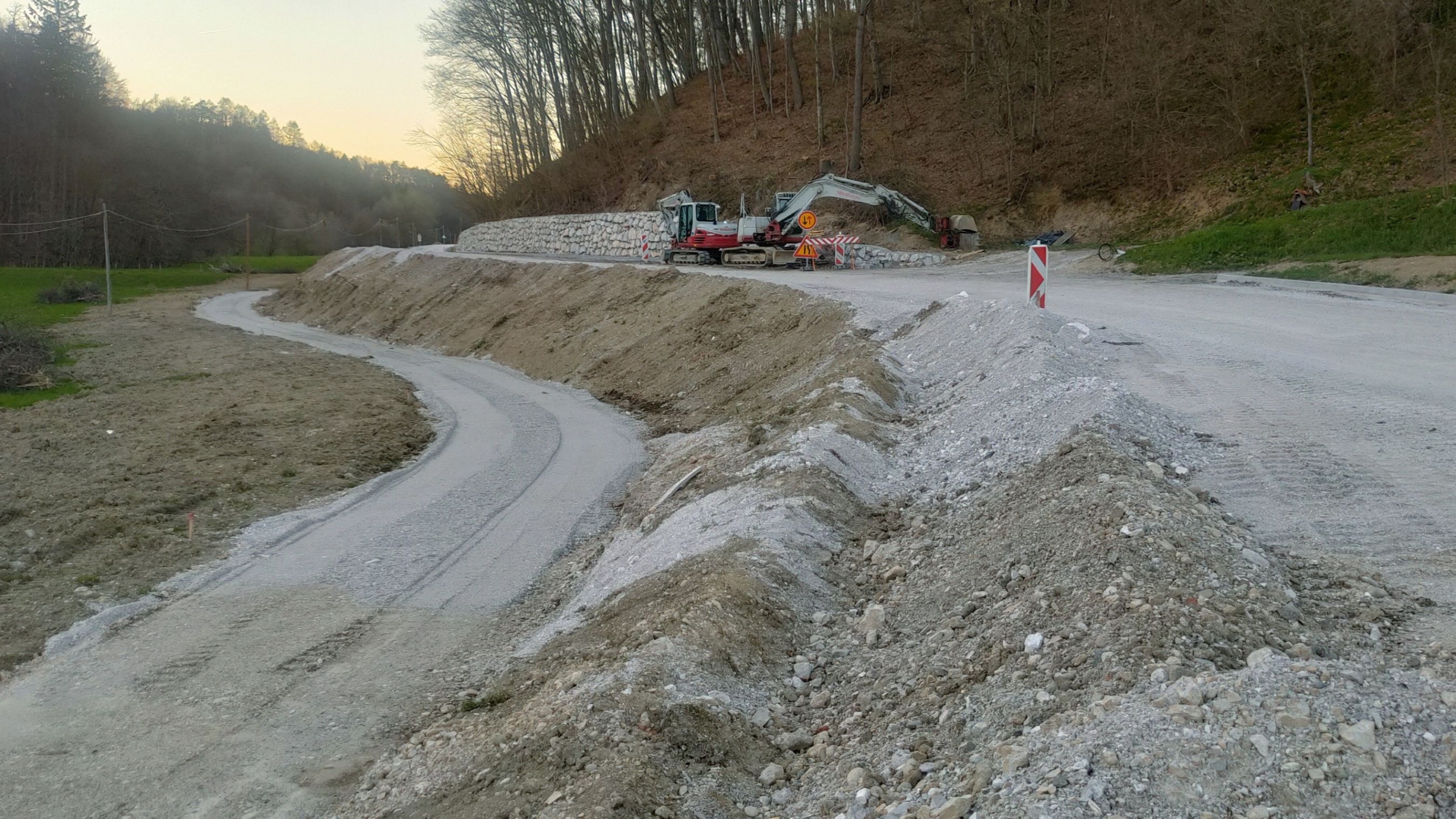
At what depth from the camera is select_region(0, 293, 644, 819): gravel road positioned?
616cm

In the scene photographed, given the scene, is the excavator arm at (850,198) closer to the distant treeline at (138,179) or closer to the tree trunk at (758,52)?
the tree trunk at (758,52)

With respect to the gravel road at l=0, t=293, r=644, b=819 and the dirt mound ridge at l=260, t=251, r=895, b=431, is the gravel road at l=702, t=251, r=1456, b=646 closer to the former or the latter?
the dirt mound ridge at l=260, t=251, r=895, b=431

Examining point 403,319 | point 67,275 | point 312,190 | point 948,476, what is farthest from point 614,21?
point 312,190

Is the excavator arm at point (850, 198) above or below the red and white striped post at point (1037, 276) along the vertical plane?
above

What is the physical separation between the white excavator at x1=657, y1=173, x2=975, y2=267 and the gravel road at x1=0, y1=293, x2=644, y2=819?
17.3m

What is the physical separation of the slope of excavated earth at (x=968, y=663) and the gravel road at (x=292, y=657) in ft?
2.26

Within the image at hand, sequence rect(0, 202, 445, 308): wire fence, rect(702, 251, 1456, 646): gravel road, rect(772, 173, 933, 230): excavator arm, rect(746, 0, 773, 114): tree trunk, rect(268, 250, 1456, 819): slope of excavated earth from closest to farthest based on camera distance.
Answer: rect(268, 250, 1456, 819): slope of excavated earth → rect(702, 251, 1456, 646): gravel road → rect(772, 173, 933, 230): excavator arm → rect(746, 0, 773, 114): tree trunk → rect(0, 202, 445, 308): wire fence

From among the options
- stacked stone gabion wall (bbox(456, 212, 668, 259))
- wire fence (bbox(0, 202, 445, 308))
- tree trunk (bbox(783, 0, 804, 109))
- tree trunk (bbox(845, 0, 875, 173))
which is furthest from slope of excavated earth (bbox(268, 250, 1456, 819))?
tree trunk (bbox(783, 0, 804, 109))

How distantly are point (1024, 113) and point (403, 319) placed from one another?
23.8 meters

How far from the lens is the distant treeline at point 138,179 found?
69625 millimetres

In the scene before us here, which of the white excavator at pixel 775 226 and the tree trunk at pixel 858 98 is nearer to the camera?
the white excavator at pixel 775 226

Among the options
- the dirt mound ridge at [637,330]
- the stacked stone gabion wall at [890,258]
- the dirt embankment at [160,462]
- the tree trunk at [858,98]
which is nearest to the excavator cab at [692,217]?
the dirt mound ridge at [637,330]

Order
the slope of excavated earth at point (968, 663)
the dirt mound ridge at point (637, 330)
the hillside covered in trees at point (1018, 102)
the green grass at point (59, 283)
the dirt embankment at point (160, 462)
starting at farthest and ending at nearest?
the hillside covered in trees at point (1018, 102)
the green grass at point (59, 283)
the dirt mound ridge at point (637, 330)
the dirt embankment at point (160, 462)
the slope of excavated earth at point (968, 663)

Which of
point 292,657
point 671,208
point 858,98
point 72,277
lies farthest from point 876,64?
point 72,277
